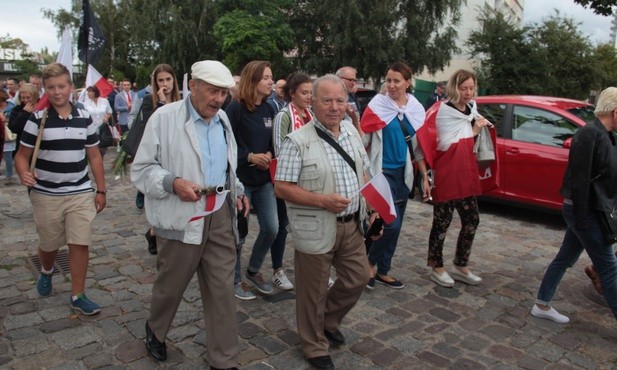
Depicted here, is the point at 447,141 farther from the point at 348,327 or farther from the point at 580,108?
the point at 580,108

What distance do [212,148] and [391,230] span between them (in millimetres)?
2084

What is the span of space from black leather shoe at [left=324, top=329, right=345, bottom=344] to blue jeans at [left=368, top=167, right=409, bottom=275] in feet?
4.08

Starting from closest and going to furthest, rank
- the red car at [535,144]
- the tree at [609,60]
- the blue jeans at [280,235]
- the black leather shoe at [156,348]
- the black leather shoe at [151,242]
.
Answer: the black leather shoe at [156,348] < the blue jeans at [280,235] < the black leather shoe at [151,242] < the red car at [535,144] < the tree at [609,60]

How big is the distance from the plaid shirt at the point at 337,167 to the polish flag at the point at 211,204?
37 cm

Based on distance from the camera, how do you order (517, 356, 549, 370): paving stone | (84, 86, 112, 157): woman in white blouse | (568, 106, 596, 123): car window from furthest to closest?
1. (84, 86, 112, 157): woman in white blouse
2. (568, 106, 596, 123): car window
3. (517, 356, 549, 370): paving stone

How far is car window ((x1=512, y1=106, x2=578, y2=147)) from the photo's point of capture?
7004mm

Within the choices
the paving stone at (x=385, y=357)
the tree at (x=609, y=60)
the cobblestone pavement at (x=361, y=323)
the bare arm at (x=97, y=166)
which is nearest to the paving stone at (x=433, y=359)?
the cobblestone pavement at (x=361, y=323)

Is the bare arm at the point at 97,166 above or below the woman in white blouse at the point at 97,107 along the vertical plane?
below

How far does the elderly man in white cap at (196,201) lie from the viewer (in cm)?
305

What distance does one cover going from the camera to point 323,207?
10.3 feet

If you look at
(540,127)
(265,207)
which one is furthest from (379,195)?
(540,127)

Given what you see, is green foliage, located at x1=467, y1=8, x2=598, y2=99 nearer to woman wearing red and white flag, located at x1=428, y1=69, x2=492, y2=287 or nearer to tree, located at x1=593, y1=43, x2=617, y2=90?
tree, located at x1=593, y1=43, x2=617, y2=90

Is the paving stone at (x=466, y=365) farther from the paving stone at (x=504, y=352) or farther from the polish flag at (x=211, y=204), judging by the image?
Result: the polish flag at (x=211, y=204)

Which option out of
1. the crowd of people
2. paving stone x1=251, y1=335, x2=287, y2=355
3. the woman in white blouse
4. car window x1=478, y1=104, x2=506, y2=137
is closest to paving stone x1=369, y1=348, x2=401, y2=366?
the crowd of people
